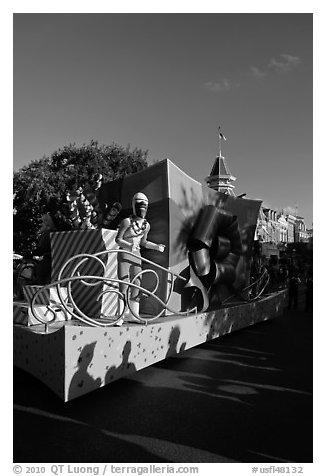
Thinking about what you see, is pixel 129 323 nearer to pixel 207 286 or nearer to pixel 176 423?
pixel 176 423

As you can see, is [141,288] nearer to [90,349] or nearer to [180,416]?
[90,349]

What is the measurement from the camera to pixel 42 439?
139 inches

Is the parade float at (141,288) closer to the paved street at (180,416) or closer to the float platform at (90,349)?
the float platform at (90,349)

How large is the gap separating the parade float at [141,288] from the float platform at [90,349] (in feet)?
0.04

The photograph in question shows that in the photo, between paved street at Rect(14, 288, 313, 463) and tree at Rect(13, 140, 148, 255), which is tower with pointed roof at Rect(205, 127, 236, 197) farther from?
paved street at Rect(14, 288, 313, 463)

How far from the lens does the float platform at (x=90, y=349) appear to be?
13.0ft

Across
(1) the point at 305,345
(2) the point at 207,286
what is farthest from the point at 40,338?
(1) the point at 305,345

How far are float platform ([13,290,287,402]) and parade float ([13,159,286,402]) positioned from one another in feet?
0.04

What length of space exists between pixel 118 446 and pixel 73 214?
4067 millimetres

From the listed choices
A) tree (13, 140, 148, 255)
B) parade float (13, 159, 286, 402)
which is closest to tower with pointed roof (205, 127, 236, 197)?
tree (13, 140, 148, 255)

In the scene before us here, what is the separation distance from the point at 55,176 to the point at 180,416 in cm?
1615

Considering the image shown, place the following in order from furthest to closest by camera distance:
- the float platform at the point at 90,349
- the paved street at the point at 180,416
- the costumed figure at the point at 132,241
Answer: the costumed figure at the point at 132,241 < the float platform at the point at 90,349 < the paved street at the point at 180,416

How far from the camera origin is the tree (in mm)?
18188

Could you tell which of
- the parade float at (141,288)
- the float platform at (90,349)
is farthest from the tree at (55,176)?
the float platform at (90,349)
